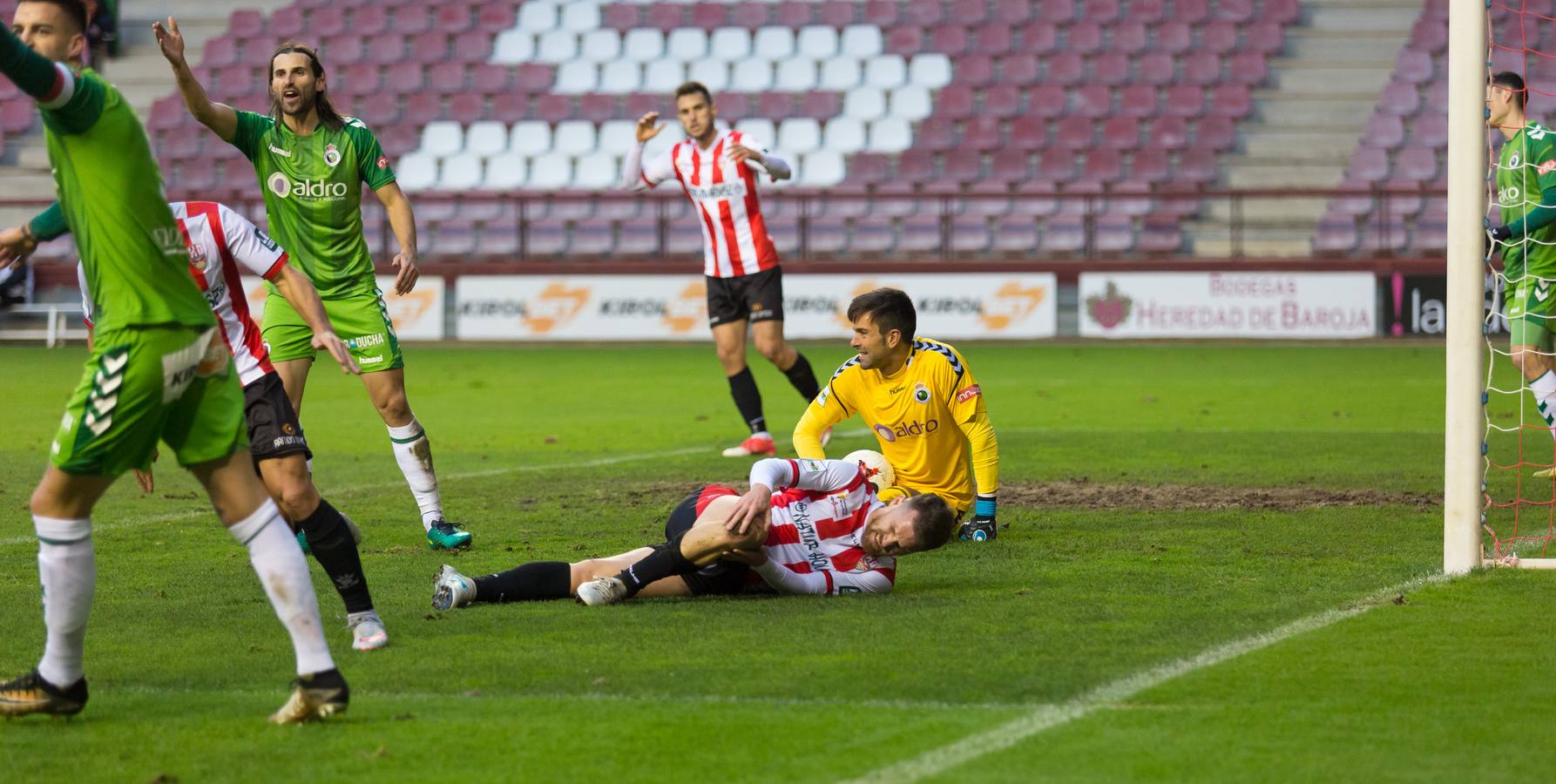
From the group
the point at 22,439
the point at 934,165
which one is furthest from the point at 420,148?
the point at 22,439

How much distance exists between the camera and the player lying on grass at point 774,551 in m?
6.20

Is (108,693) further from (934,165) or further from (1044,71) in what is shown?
(1044,71)

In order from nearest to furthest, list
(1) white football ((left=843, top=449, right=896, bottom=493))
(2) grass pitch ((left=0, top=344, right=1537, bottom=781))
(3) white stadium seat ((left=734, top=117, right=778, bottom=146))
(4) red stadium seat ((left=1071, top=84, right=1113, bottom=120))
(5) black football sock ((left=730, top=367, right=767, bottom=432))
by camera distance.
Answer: (2) grass pitch ((left=0, top=344, right=1537, bottom=781)) → (1) white football ((left=843, top=449, right=896, bottom=493)) → (5) black football sock ((left=730, top=367, right=767, bottom=432)) → (4) red stadium seat ((left=1071, top=84, right=1113, bottom=120)) → (3) white stadium seat ((left=734, top=117, right=778, bottom=146))

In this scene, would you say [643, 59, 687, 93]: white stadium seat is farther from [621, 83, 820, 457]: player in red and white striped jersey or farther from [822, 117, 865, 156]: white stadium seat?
[621, 83, 820, 457]: player in red and white striped jersey

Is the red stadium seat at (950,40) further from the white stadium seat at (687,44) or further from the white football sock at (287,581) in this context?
the white football sock at (287,581)

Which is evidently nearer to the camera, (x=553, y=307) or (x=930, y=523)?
(x=930, y=523)

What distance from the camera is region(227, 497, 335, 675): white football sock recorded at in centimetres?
454

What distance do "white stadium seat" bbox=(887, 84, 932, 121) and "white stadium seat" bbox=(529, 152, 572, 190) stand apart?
540 centimetres

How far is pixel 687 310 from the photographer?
82.6ft

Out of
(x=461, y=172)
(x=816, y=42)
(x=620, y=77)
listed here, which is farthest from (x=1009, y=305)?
(x=461, y=172)

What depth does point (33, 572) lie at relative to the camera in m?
7.29

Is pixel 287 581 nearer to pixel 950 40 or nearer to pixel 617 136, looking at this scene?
pixel 617 136

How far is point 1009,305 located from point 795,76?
7195 millimetres

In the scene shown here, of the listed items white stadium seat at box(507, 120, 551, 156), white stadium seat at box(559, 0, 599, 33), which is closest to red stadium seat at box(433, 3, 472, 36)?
white stadium seat at box(559, 0, 599, 33)
